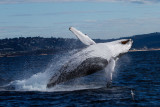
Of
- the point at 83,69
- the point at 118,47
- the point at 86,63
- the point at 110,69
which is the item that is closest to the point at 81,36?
the point at 86,63

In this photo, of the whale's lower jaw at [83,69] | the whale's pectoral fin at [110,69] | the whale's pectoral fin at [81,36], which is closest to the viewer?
the whale's pectoral fin at [110,69]

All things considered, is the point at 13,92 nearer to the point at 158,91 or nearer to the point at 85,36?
the point at 85,36

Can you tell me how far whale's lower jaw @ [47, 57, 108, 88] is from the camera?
21.0 metres

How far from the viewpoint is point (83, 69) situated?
69.5 ft

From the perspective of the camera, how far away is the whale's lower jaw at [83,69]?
2100 cm

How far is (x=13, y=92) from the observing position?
22703 mm

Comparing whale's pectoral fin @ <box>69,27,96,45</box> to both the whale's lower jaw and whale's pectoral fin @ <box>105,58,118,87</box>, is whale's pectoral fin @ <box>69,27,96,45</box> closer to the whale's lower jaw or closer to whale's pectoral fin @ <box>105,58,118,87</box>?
the whale's lower jaw

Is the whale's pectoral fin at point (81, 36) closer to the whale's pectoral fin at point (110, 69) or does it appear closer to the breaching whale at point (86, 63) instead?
the breaching whale at point (86, 63)

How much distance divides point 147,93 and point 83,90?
Answer: 4.09 m

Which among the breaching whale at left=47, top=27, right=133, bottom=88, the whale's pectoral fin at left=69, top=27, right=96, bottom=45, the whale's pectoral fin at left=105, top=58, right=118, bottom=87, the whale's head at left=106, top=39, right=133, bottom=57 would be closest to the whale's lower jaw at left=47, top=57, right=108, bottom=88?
the breaching whale at left=47, top=27, right=133, bottom=88

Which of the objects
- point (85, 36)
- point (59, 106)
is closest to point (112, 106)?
point (59, 106)

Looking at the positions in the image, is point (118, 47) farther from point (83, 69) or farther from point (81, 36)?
point (83, 69)

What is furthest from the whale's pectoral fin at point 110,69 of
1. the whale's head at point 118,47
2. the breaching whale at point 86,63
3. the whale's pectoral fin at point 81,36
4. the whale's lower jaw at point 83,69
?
the whale's pectoral fin at point 81,36

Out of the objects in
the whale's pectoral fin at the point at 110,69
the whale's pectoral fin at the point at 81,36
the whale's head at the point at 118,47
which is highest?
the whale's pectoral fin at the point at 81,36
